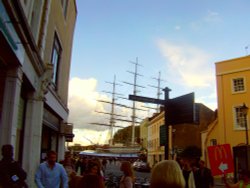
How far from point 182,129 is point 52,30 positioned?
4330 centimetres

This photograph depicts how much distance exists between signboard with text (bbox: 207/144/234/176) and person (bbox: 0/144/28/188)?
155 inches

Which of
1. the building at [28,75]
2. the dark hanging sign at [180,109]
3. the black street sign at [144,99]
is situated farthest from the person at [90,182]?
the black street sign at [144,99]

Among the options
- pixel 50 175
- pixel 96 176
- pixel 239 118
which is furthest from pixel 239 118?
pixel 96 176

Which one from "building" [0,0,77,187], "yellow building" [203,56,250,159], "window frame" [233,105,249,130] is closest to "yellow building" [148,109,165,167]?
"yellow building" [203,56,250,159]

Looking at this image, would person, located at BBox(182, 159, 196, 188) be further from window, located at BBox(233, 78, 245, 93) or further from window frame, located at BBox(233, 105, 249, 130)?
window, located at BBox(233, 78, 245, 93)

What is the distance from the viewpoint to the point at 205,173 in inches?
280

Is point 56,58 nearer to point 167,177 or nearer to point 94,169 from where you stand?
point 94,169

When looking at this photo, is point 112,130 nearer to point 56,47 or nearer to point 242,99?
point 242,99

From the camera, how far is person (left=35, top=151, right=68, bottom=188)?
21.9ft

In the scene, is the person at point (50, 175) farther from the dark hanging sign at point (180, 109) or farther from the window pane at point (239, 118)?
the window pane at point (239, 118)


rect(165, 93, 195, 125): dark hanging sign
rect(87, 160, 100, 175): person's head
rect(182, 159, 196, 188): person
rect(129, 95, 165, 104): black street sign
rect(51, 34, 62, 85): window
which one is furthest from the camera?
rect(51, 34, 62, 85): window

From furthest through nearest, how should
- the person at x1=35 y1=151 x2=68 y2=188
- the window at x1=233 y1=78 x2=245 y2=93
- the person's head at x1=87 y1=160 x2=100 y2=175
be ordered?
the window at x1=233 y1=78 x2=245 y2=93
the person at x1=35 y1=151 x2=68 y2=188
the person's head at x1=87 y1=160 x2=100 y2=175

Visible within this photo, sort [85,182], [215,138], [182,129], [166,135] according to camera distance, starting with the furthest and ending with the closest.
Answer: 1. [182,129]
2. [215,138]
3. [166,135]
4. [85,182]

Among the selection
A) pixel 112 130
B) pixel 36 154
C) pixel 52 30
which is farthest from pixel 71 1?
pixel 112 130
